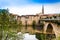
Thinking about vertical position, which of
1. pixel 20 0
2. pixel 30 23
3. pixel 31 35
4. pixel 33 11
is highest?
pixel 20 0

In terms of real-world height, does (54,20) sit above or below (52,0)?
below

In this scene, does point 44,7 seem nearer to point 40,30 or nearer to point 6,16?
point 40,30

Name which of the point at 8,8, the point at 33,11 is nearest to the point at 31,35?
the point at 33,11

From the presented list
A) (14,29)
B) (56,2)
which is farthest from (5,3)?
(56,2)

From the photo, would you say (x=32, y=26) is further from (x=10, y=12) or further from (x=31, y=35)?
(x=10, y=12)

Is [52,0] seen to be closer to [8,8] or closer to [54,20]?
[54,20]

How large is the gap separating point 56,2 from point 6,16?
0.70m

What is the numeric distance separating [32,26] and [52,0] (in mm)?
437

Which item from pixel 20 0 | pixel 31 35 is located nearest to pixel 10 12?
pixel 20 0

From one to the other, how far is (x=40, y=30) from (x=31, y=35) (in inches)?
5.4

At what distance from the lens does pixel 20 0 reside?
2.52 metres

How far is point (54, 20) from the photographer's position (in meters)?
2.44

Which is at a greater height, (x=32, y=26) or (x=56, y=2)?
(x=56, y=2)

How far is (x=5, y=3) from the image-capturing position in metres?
2.54
